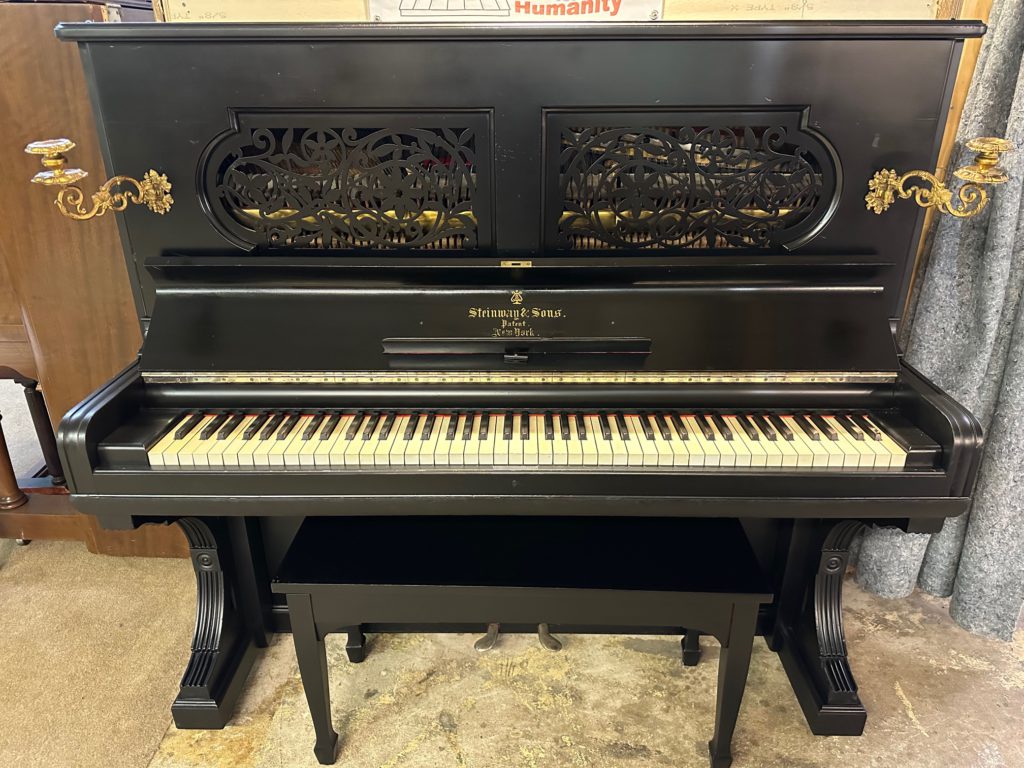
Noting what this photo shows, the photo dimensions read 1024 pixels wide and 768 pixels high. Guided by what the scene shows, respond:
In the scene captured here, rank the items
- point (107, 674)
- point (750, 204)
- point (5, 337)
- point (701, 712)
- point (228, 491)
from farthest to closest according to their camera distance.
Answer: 1. point (5, 337)
2. point (107, 674)
3. point (701, 712)
4. point (750, 204)
5. point (228, 491)

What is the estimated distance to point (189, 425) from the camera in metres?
1.45

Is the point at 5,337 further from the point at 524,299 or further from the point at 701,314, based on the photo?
the point at 701,314

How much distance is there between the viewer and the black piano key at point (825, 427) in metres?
1.40

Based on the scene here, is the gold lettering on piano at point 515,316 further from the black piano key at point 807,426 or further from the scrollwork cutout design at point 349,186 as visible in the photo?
the black piano key at point 807,426

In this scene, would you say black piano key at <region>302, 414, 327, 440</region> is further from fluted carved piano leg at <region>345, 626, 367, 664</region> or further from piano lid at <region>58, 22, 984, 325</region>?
fluted carved piano leg at <region>345, 626, 367, 664</region>

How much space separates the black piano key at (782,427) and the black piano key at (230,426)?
1.08 metres

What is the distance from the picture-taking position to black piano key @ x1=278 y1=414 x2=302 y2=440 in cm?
141

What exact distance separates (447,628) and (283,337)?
979 millimetres

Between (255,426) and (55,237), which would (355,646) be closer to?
(255,426)

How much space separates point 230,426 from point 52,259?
943mm

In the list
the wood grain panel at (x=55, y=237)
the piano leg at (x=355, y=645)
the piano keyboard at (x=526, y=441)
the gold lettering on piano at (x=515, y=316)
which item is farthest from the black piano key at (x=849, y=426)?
the wood grain panel at (x=55, y=237)

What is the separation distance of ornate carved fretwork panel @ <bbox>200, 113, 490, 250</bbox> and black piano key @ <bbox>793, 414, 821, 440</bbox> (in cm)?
73

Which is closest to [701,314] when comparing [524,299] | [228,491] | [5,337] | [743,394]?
[743,394]

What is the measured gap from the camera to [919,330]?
6.20ft
